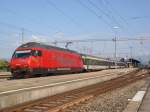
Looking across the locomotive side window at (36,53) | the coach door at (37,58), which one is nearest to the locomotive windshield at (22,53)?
the locomotive side window at (36,53)

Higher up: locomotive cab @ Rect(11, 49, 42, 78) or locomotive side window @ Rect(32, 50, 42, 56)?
locomotive side window @ Rect(32, 50, 42, 56)

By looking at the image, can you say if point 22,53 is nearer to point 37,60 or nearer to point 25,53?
point 25,53

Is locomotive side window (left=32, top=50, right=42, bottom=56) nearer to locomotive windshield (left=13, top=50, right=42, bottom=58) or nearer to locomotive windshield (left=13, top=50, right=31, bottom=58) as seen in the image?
locomotive windshield (left=13, top=50, right=42, bottom=58)

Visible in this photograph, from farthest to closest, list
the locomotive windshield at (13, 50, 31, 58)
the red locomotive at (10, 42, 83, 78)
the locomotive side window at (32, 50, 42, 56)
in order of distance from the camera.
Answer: the locomotive side window at (32, 50, 42, 56)
the locomotive windshield at (13, 50, 31, 58)
the red locomotive at (10, 42, 83, 78)

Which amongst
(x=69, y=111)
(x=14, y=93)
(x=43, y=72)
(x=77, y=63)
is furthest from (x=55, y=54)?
(x=69, y=111)

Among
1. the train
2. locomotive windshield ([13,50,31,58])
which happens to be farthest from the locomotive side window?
locomotive windshield ([13,50,31,58])

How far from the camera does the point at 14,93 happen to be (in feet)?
49.9

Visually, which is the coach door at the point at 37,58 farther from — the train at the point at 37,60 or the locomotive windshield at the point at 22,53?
the locomotive windshield at the point at 22,53

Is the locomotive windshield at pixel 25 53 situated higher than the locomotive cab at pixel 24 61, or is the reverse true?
the locomotive windshield at pixel 25 53

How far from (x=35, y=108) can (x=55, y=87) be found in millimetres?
7130

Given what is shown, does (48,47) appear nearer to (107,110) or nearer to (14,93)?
(14,93)

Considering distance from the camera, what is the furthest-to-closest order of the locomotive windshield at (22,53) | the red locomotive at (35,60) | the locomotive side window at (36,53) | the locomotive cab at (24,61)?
the locomotive side window at (36,53)
the locomotive windshield at (22,53)
the red locomotive at (35,60)
the locomotive cab at (24,61)

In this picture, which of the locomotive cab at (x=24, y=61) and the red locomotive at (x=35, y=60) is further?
the red locomotive at (x=35, y=60)

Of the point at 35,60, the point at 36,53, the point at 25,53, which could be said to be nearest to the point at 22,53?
the point at 25,53
